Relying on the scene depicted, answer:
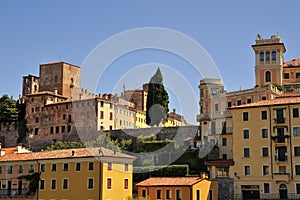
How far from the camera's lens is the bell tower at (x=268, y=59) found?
7581 centimetres

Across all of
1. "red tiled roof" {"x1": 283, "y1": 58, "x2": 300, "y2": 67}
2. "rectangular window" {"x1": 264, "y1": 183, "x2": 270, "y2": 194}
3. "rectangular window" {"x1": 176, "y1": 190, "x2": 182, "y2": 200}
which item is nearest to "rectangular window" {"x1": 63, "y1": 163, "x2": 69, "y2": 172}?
"rectangular window" {"x1": 176, "y1": 190, "x2": 182, "y2": 200}

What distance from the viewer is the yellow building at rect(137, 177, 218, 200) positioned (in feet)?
174

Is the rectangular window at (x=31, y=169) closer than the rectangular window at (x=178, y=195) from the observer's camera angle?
No

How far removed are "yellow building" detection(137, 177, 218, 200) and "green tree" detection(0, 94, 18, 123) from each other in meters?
45.7

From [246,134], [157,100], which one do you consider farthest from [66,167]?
[157,100]

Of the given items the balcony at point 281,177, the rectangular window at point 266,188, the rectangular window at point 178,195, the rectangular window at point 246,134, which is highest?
the rectangular window at point 246,134

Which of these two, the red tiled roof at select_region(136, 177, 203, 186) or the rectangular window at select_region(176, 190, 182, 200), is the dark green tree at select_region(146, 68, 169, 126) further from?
the rectangular window at select_region(176, 190, 182, 200)

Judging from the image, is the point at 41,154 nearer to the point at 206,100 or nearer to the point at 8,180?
the point at 8,180

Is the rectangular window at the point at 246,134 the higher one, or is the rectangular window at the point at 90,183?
the rectangular window at the point at 246,134

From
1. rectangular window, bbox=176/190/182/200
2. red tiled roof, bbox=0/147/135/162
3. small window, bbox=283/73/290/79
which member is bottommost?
rectangular window, bbox=176/190/182/200

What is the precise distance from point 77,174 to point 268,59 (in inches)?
1383

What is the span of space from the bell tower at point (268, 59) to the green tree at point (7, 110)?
1732 inches

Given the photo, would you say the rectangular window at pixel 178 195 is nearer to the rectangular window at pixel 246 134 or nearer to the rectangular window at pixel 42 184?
the rectangular window at pixel 246 134

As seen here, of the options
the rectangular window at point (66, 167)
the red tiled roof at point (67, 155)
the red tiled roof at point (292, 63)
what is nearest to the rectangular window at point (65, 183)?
the rectangular window at point (66, 167)
